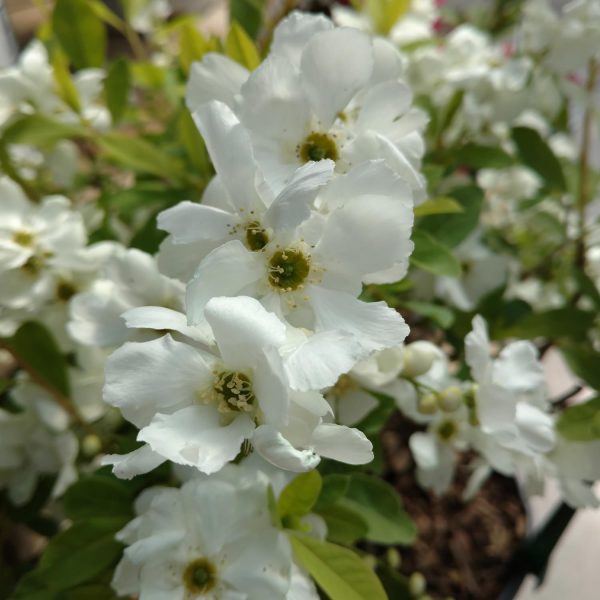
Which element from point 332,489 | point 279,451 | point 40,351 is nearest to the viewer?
point 279,451

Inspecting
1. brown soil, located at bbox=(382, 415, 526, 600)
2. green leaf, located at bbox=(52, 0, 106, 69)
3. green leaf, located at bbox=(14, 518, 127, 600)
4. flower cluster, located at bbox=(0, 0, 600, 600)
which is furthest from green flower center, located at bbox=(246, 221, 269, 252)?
brown soil, located at bbox=(382, 415, 526, 600)

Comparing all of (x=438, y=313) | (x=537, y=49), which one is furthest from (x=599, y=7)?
(x=438, y=313)

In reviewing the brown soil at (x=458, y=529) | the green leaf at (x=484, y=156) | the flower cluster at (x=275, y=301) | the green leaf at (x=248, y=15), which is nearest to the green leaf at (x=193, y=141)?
the flower cluster at (x=275, y=301)

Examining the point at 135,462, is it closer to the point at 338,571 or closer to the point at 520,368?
the point at 338,571

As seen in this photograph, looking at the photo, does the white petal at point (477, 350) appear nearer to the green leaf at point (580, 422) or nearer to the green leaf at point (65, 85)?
the green leaf at point (580, 422)

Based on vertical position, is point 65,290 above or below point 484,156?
below

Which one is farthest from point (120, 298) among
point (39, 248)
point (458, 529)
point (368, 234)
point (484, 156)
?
point (458, 529)
